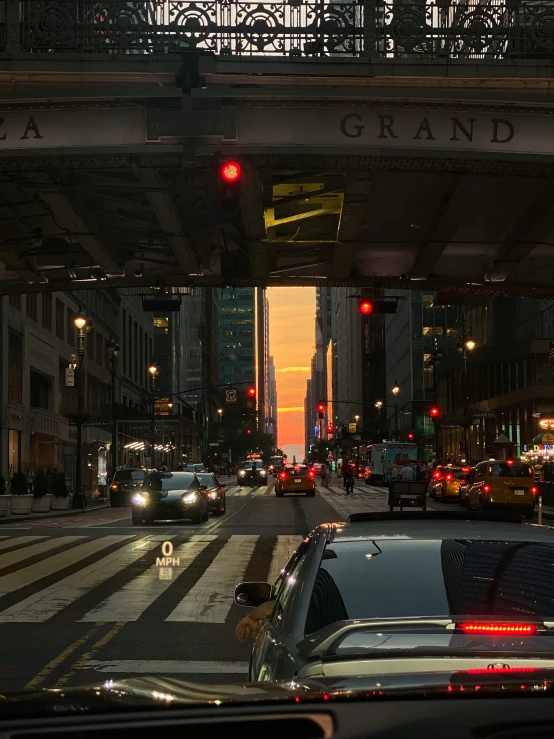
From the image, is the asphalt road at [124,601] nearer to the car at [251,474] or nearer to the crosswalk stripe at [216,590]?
the crosswalk stripe at [216,590]

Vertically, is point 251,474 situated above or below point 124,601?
above

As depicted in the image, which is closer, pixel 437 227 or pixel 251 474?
pixel 437 227

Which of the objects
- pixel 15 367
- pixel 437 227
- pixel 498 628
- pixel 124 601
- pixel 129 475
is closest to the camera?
pixel 498 628

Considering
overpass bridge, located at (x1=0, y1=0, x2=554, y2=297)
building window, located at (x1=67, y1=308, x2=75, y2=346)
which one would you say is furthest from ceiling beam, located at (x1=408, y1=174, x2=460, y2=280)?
building window, located at (x1=67, y1=308, x2=75, y2=346)

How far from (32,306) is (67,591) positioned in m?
43.2

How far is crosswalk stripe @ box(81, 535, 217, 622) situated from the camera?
1290cm

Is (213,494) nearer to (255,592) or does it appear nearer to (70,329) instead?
(255,592)

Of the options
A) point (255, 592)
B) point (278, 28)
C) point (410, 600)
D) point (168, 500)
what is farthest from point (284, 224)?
point (410, 600)

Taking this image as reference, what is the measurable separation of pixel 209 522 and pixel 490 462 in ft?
38.6

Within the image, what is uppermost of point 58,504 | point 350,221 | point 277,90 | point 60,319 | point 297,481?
point 60,319

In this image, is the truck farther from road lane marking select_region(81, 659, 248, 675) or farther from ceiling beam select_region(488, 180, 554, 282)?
road lane marking select_region(81, 659, 248, 675)

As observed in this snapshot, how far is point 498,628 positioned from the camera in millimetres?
4293

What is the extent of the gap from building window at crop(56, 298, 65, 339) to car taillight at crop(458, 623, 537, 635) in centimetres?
6157

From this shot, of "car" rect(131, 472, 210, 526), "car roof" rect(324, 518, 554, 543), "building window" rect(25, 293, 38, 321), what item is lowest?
"car" rect(131, 472, 210, 526)
